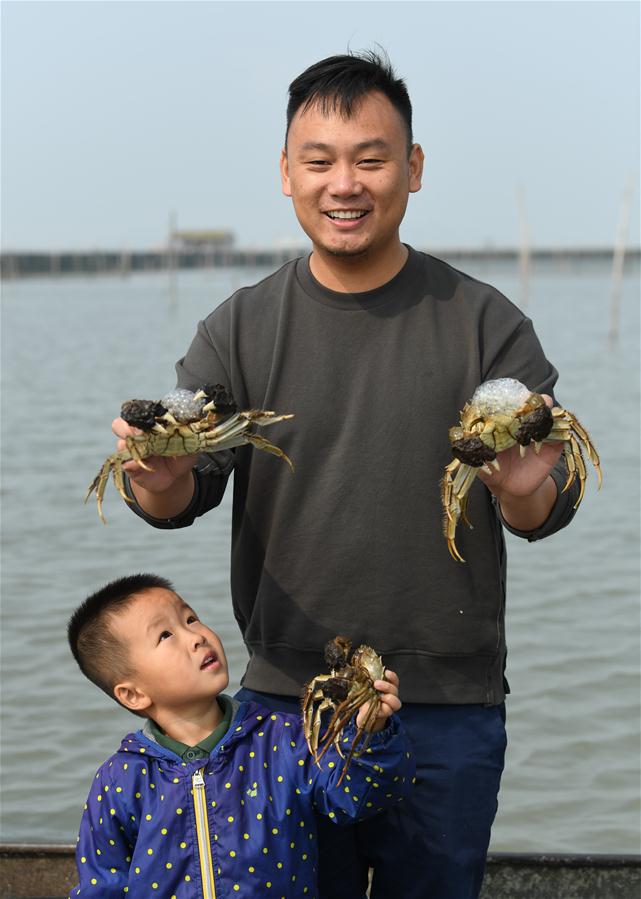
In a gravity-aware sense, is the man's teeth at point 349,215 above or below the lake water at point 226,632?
above

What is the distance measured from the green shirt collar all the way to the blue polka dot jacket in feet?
0.06

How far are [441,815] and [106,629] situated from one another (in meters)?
0.96

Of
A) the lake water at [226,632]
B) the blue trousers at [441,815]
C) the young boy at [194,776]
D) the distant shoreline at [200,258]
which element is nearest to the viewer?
the young boy at [194,776]

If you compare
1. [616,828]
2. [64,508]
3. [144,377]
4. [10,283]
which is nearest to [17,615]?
[64,508]

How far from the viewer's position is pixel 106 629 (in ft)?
11.2

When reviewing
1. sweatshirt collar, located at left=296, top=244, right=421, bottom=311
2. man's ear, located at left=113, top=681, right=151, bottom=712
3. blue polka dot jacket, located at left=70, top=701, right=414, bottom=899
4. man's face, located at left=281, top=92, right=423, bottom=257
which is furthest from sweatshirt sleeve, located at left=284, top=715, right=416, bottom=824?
man's face, located at left=281, top=92, right=423, bottom=257

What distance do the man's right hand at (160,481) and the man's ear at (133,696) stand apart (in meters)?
0.45

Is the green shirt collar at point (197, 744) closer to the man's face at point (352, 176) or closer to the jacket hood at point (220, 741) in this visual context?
the jacket hood at point (220, 741)

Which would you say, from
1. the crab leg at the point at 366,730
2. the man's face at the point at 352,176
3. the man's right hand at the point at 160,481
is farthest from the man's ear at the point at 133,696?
the man's face at the point at 352,176

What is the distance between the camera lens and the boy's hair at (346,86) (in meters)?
3.28

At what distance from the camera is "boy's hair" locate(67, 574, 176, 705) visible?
11.2 ft

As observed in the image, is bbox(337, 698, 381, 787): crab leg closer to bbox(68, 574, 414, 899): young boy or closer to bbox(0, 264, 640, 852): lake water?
bbox(68, 574, 414, 899): young boy

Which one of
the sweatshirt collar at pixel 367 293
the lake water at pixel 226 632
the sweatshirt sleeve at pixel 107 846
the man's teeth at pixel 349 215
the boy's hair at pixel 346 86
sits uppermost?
the boy's hair at pixel 346 86

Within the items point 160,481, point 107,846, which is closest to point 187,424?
point 160,481
